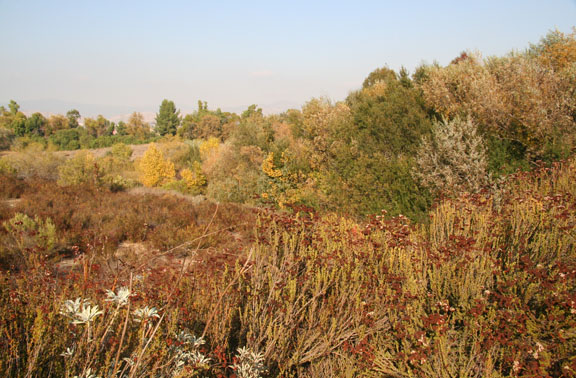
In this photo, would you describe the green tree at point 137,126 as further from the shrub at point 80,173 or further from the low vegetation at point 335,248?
Answer: the shrub at point 80,173

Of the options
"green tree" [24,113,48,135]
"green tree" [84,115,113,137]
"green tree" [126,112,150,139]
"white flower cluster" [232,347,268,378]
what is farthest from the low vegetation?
"green tree" [24,113,48,135]

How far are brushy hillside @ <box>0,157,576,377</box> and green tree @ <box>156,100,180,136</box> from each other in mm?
64765

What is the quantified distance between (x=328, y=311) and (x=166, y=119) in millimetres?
67558

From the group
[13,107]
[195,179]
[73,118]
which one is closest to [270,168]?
[195,179]

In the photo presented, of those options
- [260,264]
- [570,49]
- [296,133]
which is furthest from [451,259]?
[296,133]

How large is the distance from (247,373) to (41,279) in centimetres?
243

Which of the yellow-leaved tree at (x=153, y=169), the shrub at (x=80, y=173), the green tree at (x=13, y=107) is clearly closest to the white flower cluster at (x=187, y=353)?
the shrub at (x=80, y=173)

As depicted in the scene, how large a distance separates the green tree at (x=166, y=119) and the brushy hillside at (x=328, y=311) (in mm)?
64765

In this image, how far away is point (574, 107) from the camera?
8906 millimetres

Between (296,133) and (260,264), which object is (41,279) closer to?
(260,264)

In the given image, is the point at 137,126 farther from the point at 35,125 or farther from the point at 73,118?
the point at 35,125

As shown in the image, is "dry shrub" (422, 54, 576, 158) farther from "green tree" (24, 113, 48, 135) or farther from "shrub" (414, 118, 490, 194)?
"green tree" (24, 113, 48, 135)

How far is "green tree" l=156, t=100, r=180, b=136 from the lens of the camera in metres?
64.2

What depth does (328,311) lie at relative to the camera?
2.90 metres
